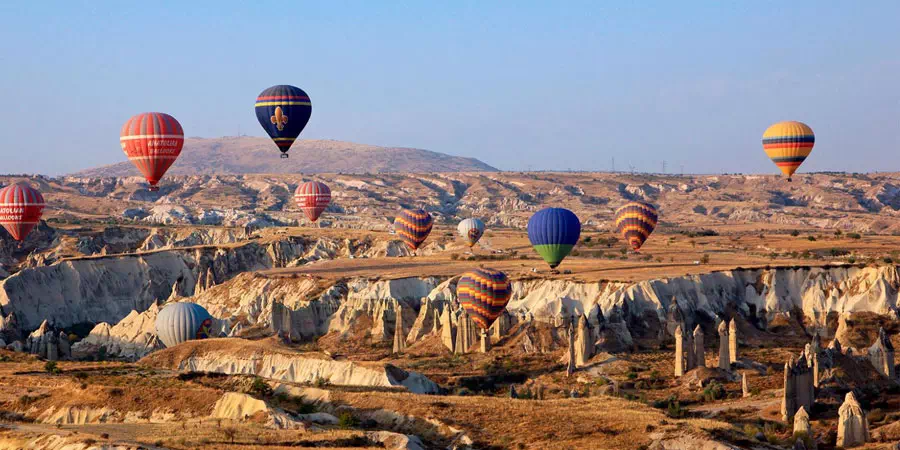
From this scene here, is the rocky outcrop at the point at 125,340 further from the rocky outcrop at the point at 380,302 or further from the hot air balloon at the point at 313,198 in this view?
the hot air balloon at the point at 313,198

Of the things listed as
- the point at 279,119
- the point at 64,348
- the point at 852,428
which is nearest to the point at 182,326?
the point at 64,348

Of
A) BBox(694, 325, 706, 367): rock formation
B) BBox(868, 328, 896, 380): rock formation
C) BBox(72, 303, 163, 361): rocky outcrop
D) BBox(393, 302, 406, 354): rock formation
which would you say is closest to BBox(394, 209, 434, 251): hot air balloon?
BBox(72, 303, 163, 361): rocky outcrop

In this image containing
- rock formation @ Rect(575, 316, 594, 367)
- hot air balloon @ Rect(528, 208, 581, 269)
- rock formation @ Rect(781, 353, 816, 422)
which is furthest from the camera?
hot air balloon @ Rect(528, 208, 581, 269)

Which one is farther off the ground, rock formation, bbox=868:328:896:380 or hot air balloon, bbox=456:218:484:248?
hot air balloon, bbox=456:218:484:248

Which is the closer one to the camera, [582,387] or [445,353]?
[582,387]

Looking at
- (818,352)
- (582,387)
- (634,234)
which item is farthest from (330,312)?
(818,352)

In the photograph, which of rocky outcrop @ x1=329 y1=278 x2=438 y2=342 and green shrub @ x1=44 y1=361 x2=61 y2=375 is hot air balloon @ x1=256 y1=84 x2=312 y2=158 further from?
green shrub @ x1=44 y1=361 x2=61 y2=375

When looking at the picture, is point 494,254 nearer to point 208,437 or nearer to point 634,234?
point 634,234

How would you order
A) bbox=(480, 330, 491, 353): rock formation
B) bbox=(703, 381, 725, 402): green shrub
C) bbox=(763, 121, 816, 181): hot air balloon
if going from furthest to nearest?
1. bbox=(763, 121, 816, 181): hot air balloon
2. bbox=(480, 330, 491, 353): rock formation
3. bbox=(703, 381, 725, 402): green shrub
